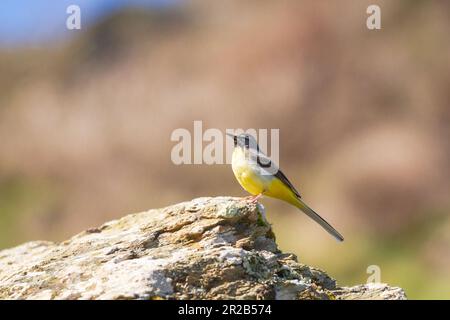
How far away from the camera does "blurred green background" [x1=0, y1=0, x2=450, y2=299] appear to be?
20734mm

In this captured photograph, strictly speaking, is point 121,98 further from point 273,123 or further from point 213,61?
point 273,123

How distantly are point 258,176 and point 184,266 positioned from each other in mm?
3157

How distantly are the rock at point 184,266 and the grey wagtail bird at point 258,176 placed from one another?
1798 millimetres

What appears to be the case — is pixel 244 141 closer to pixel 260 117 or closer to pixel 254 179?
pixel 254 179

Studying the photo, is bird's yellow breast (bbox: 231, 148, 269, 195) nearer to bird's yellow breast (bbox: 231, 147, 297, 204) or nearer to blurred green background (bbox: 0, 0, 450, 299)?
bird's yellow breast (bbox: 231, 147, 297, 204)

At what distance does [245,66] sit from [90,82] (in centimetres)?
683

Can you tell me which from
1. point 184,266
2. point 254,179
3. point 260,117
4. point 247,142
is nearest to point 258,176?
point 254,179

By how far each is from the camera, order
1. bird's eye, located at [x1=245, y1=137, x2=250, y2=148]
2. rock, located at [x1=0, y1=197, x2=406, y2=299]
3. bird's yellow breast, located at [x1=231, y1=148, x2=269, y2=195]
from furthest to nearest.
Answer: bird's eye, located at [x1=245, y1=137, x2=250, y2=148], bird's yellow breast, located at [x1=231, y1=148, x2=269, y2=195], rock, located at [x1=0, y1=197, x2=406, y2=299]

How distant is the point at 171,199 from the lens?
24.4 m

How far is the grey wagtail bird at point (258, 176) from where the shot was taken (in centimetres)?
888

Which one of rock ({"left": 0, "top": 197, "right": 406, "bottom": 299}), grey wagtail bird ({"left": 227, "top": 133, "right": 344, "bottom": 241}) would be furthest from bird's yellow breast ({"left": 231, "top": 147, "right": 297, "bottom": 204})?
rock ({"left": 0, "top": 197, "right": 406, "bottom": 299})

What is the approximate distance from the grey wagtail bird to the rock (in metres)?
1.80

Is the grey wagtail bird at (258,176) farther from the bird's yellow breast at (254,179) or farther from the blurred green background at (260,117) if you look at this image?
the blurred green background at (260,117)
